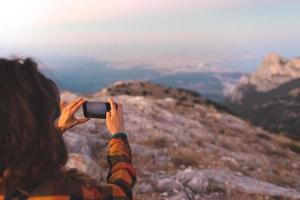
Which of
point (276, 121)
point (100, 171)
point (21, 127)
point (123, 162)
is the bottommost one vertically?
point (276, 121)

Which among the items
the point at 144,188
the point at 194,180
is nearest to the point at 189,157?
the point at 194,180

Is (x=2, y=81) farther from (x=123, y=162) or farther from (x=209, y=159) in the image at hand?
(x=209, y=159)

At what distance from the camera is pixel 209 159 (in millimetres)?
19938

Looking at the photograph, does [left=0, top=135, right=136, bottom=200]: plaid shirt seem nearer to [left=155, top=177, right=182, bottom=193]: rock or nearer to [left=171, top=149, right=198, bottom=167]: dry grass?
[left=155, top=177, right=182, bottom=193]: rock

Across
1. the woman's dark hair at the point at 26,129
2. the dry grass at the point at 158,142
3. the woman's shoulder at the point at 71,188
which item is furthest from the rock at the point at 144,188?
the woman's dark hair at the point at 26,129

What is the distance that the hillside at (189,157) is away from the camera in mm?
13883

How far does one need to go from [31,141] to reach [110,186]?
30.0 inches

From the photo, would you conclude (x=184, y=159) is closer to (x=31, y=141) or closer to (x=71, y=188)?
(x=71, y=188)

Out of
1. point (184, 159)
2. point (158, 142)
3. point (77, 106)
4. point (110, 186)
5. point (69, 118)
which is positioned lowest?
point (158, 142)

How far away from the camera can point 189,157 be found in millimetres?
19609

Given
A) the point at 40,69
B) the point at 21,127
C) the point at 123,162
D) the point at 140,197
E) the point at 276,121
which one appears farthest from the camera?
the point at 276,121

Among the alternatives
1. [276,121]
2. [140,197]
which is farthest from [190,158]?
[276,121]

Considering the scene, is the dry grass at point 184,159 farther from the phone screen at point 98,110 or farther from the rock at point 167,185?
the phone screen at point 98,110

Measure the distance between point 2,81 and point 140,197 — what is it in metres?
9.80
